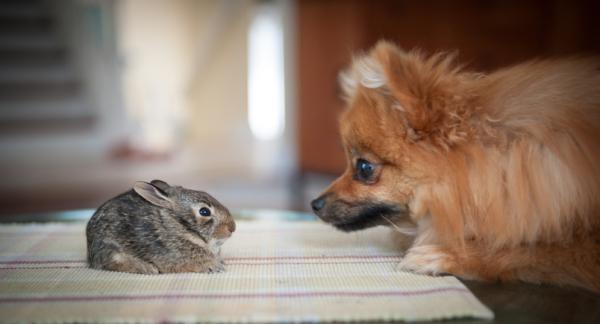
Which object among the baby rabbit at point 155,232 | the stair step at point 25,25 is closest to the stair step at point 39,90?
the stair step at point 25,25

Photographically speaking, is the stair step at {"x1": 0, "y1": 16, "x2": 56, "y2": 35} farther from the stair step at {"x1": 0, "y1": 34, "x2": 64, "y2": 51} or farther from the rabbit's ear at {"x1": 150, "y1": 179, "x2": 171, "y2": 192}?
the rabbit's ear at {"x1": 150, "y1": 179, "x2": 171, "y2": 192}

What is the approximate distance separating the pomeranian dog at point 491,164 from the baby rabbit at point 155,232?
1.40 ft

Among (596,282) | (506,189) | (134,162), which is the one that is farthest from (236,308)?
(134,162)

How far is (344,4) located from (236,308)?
254 centimetres

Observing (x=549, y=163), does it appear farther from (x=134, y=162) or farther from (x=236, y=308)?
(x=134, y=162)

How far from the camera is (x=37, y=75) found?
5633mm

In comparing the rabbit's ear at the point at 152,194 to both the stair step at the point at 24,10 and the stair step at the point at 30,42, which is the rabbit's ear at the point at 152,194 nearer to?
the stair step at the point at 30,42

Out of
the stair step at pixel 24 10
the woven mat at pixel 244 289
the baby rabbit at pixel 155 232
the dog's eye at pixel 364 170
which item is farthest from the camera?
the stair step at pixel 24 10

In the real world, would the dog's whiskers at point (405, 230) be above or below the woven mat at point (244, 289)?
above

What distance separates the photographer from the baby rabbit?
119cm

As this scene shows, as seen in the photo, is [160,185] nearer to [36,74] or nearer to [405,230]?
[405,230]

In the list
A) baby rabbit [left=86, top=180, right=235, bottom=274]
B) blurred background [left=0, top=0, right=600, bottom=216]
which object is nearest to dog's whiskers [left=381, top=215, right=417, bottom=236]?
baby rabbit [left=86, top=180, right=235, bottom=274]

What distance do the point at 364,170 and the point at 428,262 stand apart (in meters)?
0.27

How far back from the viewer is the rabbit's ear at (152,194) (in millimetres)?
1197
